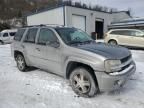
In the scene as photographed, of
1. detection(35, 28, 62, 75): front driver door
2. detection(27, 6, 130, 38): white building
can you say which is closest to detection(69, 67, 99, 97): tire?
detection(35, 28, 62, 75): front driver door

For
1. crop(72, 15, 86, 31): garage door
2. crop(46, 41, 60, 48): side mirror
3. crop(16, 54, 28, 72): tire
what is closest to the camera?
crop(46, 41, 60, 48): side mirror

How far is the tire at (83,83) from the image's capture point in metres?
4.75

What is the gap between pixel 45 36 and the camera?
618cm

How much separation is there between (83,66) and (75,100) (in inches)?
33.7

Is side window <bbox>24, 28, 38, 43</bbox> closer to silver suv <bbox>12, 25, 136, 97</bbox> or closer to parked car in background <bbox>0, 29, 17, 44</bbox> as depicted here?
silver suv <bbox>12, 25, 136, 97</bbox>

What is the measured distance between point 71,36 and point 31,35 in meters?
1.72

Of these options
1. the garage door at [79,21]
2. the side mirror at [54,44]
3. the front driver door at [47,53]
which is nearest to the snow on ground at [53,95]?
the front driver door at [47,53]

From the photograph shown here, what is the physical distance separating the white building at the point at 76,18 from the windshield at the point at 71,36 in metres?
19.1

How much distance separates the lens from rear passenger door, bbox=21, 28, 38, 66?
21.8ft

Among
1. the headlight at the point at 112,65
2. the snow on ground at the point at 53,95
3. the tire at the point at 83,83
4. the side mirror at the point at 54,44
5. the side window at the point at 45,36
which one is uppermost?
the side window at the point at 45,36

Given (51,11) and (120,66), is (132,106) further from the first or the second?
(51,11)

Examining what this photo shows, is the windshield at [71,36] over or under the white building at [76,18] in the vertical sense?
under

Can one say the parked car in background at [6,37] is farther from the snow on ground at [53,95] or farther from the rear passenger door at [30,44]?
the snow on ground at [53,95]

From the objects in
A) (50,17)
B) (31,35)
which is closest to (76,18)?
(50,17)
